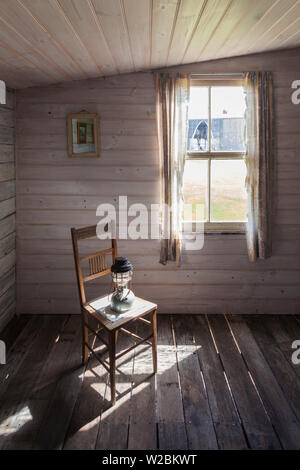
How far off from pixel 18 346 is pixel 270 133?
2.95m

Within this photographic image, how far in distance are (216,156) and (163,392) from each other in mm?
2180

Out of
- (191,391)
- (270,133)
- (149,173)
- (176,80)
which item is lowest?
(191,391)

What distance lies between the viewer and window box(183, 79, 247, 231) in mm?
3250

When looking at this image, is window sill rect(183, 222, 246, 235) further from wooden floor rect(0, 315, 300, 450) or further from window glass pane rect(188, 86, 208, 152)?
wooden floor rect(0, 315, 300, 450)

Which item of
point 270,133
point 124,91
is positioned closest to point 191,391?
point 270,133

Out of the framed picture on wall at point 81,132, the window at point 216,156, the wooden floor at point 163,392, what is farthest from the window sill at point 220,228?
the framed picture on wall at point 81,132

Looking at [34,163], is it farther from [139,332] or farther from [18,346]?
[139,332]

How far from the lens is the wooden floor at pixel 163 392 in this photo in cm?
189

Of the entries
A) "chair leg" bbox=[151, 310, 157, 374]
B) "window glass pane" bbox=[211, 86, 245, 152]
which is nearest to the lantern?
"chair leg" bbox=[151, 310, 157, 374]

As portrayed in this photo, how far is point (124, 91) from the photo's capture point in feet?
10.3

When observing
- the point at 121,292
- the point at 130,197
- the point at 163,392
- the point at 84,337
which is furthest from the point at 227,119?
the point at 163,392

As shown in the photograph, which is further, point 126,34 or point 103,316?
point 103,316

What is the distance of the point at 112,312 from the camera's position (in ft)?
7.62

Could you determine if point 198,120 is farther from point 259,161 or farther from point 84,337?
point 84,337
